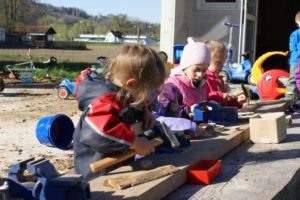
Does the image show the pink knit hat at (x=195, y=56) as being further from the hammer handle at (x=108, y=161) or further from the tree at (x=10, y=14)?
the tree at (x=10, y=14)

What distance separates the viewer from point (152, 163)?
128 inches

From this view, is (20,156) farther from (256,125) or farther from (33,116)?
(33,116)

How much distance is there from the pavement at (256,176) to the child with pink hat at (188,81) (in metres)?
0.58

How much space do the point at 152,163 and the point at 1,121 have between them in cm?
563

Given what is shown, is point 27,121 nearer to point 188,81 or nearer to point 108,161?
point 188,81

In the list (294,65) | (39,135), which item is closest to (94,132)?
(39,135)

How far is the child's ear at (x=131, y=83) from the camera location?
9.76 feet

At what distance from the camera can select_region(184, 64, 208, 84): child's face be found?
4.60 meters

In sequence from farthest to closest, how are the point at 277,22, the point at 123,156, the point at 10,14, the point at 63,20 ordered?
the point at 63,20 < the point at 10,14 < the point at 277,22 < the point at 123,156

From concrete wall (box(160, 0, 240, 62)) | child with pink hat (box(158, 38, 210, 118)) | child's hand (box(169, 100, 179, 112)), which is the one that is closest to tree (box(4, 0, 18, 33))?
concrete wall (box(160, 0, 240, 62))

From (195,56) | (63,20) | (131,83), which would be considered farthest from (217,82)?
(63,20)

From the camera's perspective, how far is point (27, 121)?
848 centimetres

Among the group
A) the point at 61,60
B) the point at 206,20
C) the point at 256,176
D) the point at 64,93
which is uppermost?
the point at 206,20

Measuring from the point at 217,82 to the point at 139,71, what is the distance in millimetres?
2573
